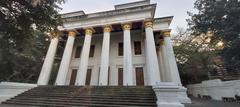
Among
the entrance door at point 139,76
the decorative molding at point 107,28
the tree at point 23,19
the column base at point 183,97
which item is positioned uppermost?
the decorative molding at point 107,28

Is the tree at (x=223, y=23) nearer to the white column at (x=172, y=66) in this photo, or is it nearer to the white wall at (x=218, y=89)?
the white wall at (x=218, y=89)

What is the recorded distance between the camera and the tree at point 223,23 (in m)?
11.0

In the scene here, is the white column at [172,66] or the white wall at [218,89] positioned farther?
the white column at [172,66]

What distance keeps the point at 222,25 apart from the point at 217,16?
955mm

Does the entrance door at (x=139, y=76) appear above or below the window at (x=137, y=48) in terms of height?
below

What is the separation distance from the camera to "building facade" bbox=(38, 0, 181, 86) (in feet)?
43.2

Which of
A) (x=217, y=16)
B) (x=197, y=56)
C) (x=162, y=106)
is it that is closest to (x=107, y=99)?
(x=162, y=106)

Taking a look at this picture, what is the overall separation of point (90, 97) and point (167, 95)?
15.3ft

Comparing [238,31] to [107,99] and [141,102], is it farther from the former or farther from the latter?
[107,99]

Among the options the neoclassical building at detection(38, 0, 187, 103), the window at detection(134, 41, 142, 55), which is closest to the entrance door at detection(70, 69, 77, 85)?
the neoclassical building at detection(38, 0, 187, 103)

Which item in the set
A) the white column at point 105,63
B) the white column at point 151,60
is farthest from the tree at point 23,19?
the white column at point 151,60

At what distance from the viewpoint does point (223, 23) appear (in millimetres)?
11859

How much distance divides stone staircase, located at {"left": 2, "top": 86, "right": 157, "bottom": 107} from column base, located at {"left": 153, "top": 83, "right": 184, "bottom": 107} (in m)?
0.53

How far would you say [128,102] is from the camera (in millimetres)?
7750
